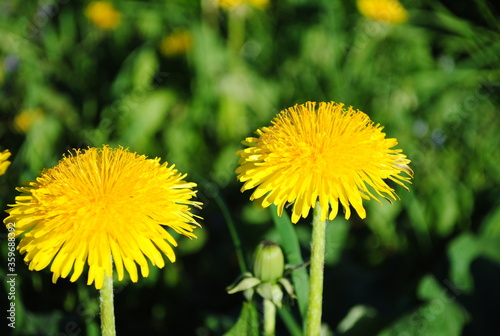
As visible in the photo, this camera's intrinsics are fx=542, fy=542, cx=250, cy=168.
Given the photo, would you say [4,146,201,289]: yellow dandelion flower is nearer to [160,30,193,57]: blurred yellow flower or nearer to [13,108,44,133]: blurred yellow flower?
[13,108,44,133]: blurred yellow flower

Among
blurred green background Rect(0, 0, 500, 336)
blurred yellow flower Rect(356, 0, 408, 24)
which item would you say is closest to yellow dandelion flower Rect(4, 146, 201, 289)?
blurred green background Rect(0, 0, 500, 336)

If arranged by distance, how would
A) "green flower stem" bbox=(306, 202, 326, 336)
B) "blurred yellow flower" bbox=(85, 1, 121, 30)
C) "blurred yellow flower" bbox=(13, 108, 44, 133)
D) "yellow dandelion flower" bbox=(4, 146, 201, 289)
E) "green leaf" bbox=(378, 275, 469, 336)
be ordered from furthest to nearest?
"blurred yellow flower" bbox=(85, 1, 121, 30) < "blurred yellow flower" bbox=(13, 108, 44, 133) < "green leaf" bbox=(378, 275, 469, 336) < "green flower stem" bbox=(306, 202, 326, 336) < "yellow dandelion flower" bbox=(4, 146, 201, 289)

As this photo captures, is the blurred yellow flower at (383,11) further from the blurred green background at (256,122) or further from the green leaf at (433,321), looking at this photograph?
the green leaf at (433,321)

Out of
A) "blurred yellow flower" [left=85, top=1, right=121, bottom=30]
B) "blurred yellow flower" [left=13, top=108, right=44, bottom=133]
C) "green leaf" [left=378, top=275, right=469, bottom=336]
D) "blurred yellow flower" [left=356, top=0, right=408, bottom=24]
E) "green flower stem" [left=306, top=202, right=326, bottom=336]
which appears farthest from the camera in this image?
"blurred yellow flower" [left=85, top=1, right=121, bottom=30]

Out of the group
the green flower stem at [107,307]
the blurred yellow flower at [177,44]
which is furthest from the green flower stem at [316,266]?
the blurred yellow flower at [177,44]

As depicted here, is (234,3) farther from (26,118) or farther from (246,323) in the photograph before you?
(246,323)

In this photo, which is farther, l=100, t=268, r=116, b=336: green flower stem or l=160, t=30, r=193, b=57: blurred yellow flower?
l=160, t=30, r=193, b=57: blurred yellow flower
